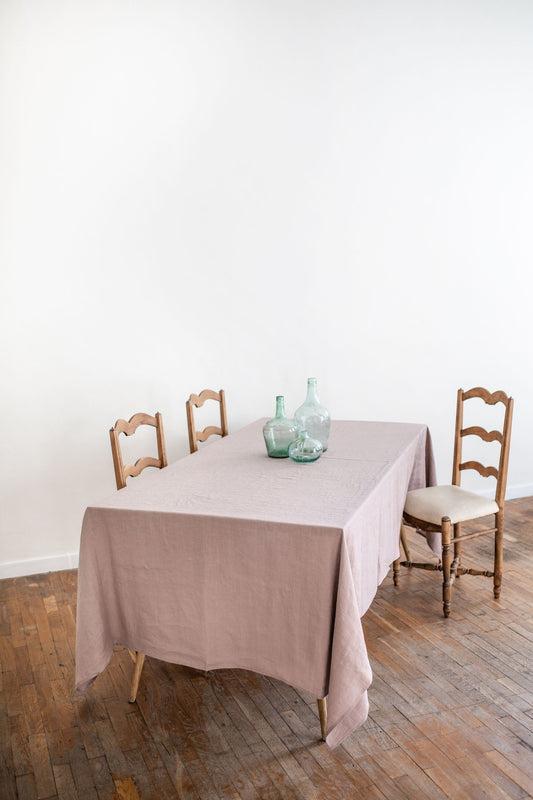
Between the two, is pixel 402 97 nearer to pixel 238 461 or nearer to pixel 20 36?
pixel 20 36

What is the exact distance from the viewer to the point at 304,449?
2641 millimetres

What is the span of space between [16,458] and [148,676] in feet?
4.74

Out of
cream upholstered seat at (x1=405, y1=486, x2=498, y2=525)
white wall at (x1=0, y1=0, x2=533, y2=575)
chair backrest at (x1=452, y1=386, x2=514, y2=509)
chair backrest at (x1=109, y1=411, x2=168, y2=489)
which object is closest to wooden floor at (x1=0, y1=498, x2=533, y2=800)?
cream upholstered seat at (x1=405, y1=486, x2=498, y2=525)

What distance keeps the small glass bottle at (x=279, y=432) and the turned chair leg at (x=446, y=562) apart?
2.40ft

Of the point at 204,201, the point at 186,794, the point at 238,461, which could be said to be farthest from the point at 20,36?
the point at 186,794

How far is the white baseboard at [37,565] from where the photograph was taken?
3.48 m

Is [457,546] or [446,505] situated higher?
[446,505]

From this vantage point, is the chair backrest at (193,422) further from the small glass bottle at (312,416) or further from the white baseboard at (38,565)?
the white baseboard at (38,565)

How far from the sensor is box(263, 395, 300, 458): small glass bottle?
8.93 ft

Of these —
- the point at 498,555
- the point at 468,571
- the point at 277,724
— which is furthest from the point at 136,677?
the point at 498,555

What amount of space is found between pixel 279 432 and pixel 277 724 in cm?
106

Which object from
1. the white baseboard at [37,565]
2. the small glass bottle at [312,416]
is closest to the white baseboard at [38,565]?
the white baseboard at [37,565]

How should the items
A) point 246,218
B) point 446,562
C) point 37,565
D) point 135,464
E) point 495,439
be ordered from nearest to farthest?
point 135,464 < point 446,562 < point 495,439 < point 37,565 < point 246,218

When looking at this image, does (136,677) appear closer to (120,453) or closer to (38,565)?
(120,453)
